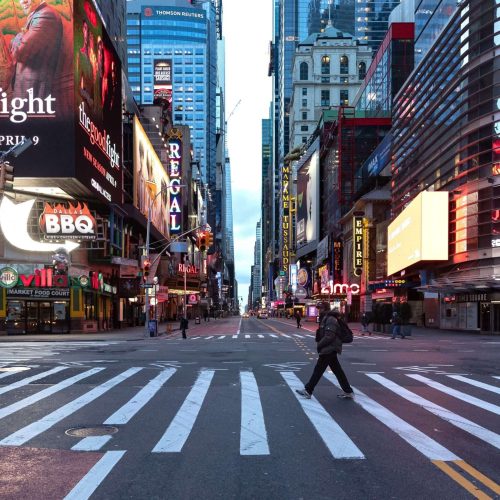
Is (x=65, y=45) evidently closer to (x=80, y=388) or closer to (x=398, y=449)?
(x=80, y=388)

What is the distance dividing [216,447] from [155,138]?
84286mm

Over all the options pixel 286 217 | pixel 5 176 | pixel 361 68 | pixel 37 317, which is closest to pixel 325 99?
pixel 361 68


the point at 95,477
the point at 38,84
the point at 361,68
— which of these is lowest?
the point at 95,477

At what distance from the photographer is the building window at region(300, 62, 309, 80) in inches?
6324

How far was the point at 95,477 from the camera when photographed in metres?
6.29

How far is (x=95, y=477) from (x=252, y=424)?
127 inches

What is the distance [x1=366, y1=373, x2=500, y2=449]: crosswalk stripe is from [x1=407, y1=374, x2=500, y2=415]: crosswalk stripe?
2.79 feet

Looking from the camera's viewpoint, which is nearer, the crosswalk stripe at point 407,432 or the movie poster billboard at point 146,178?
the crosswalk stripe at point 407,432

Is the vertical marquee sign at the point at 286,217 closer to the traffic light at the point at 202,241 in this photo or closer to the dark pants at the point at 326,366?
the traffic light at the point at 202,241

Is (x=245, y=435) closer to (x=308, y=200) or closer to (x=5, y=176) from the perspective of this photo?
(x=5, y=176)

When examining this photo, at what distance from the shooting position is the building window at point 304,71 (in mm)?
160625

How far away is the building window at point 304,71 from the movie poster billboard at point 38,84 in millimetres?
129329

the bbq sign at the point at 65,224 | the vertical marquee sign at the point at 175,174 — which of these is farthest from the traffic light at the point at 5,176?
the vertical marquee sign at the point at 175,174

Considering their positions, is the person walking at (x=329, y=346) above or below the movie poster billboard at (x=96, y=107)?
below
